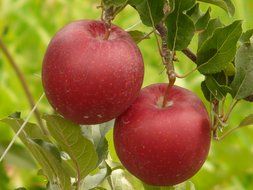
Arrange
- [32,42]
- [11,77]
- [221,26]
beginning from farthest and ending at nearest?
[32,42], [11,77], [221,26]

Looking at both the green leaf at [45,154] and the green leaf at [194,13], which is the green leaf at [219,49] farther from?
the green leaf at [45,154]

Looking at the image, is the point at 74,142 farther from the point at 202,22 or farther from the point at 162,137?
the point at 202,22

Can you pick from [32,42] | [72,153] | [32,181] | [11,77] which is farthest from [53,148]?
[32,42]

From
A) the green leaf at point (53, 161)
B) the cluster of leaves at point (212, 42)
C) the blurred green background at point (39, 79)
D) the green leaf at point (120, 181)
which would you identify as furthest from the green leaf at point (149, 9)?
the blurred green background at point (39, 79)

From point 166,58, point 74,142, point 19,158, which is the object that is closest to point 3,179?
point 19,158

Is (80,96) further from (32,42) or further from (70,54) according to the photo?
(32,42)

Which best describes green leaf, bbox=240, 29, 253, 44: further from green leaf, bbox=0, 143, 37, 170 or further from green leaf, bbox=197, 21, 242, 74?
green leaf, bbox=0, 143, 37, 170

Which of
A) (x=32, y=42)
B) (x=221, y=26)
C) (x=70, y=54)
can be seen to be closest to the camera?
(x=70, y=54)
